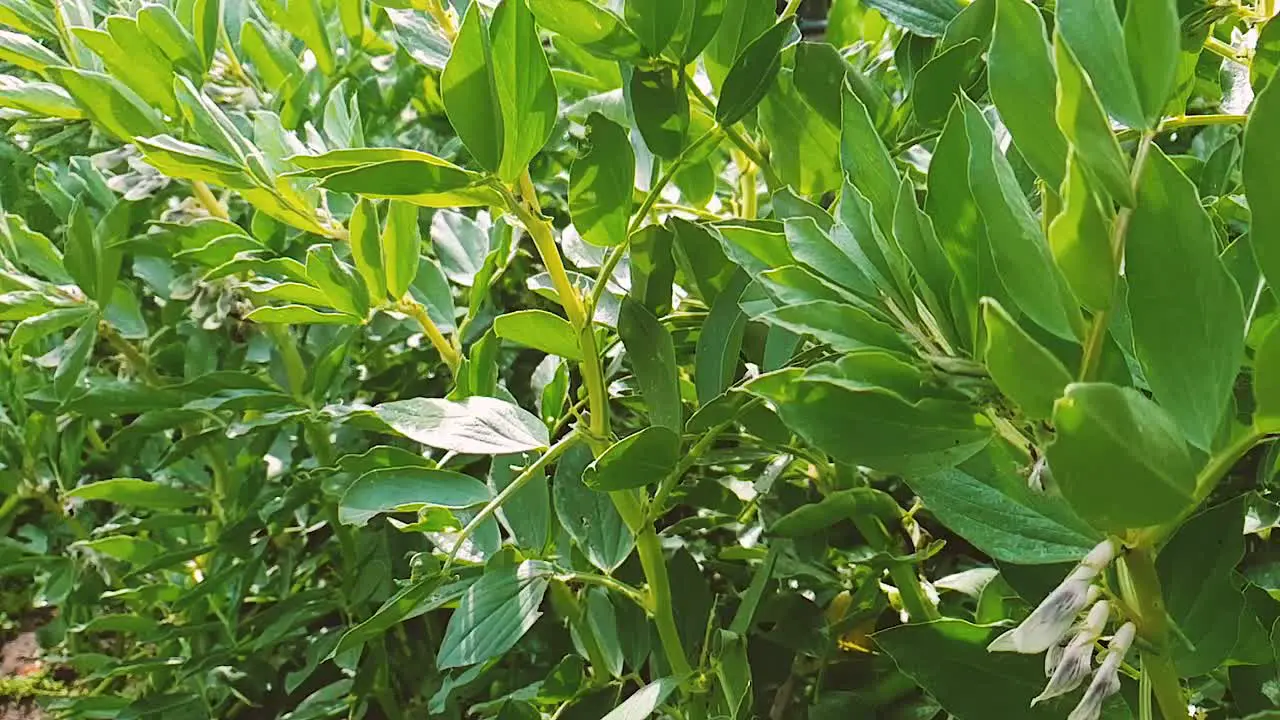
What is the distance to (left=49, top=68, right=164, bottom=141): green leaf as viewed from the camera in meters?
0.38

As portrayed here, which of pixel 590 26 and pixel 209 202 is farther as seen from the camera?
pixel 209 202

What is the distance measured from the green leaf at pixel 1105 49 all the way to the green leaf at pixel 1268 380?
→ 1.7 inches

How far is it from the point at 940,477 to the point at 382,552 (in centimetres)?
33

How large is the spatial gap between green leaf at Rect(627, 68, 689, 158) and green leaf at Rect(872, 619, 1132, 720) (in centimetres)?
15

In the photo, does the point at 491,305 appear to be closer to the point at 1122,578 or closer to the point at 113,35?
the point at 113,35

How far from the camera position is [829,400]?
0.20m

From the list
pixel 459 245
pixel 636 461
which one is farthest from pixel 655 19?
pixel 459 245

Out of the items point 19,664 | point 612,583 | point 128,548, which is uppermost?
point 612,583

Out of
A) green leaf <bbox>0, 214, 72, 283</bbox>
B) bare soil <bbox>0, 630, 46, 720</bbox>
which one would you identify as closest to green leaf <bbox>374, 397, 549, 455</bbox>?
green leaf <bbox>0, 214, 72, 283</bbox>

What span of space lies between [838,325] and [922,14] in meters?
0.17

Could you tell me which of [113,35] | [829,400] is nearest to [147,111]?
[113,35]

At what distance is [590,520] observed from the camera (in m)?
0.37

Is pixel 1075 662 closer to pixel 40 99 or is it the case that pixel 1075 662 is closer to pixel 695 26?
pixel 695 26

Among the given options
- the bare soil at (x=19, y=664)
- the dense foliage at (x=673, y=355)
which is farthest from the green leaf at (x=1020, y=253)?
the bare soil at (x=19, y=664)
